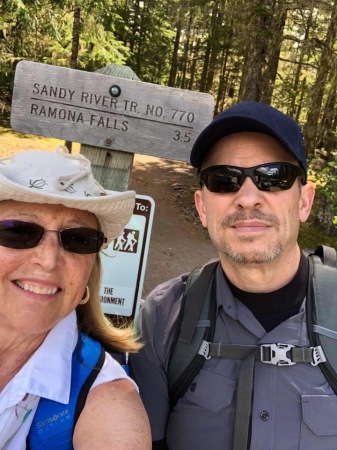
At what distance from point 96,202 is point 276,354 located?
1006mm

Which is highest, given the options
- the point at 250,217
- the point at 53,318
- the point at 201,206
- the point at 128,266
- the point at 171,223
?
the point at 250,217

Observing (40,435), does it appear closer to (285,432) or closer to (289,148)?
(285,432)

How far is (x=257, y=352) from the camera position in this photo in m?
1.83

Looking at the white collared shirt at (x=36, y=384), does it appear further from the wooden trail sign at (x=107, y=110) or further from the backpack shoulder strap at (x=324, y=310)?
the wooden trail sign at (x=107, y=110)

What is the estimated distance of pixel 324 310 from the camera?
189 cm

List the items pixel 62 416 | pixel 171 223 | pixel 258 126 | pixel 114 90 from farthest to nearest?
1. pixel 171 223
2. pixel 114 90
3. pixel 258 126
4. pixel 62 416

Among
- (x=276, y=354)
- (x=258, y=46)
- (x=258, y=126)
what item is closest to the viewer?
(x=276, y=354)

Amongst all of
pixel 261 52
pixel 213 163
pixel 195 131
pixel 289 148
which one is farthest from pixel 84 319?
pixel 261 52

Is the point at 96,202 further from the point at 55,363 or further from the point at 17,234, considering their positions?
the point at 55,363

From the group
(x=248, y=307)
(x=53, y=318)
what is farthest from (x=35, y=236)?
(x=248, y=307)

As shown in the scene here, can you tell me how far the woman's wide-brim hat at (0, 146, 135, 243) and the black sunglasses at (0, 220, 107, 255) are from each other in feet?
0.32

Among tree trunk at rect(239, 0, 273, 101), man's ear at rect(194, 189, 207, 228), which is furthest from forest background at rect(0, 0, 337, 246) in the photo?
man's ear at rect(194, 189, 207, 228)

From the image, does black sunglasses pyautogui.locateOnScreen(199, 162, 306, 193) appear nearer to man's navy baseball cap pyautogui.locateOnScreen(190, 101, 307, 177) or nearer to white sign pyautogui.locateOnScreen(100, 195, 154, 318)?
man's navy baseball cap pyautogui.locateOnScreen(190, 101, 307, 177)

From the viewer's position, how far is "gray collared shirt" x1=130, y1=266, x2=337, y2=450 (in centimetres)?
174
